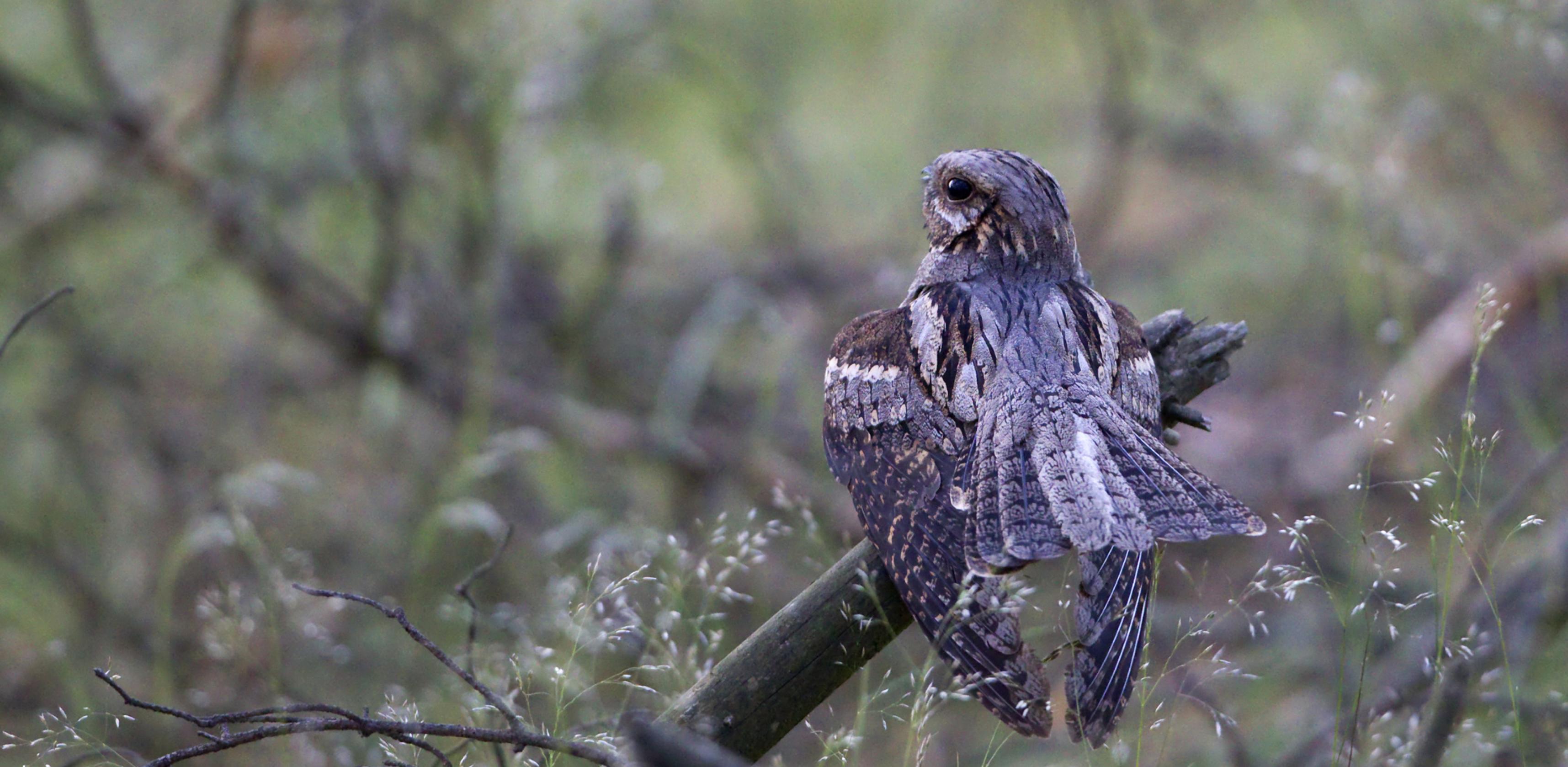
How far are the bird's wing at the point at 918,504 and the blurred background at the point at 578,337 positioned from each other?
99 cm

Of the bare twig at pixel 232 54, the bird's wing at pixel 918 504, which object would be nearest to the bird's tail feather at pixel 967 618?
the bird's wing at pixel 918 504

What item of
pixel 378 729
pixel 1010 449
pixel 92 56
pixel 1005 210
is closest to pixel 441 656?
pixel 378 729

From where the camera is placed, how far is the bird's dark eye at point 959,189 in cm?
279

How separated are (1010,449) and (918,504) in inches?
8.6

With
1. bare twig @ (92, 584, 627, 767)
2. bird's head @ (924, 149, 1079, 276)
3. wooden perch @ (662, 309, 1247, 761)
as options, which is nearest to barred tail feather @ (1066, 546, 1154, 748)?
wooden perch @ (662, 309, 1247, 761)

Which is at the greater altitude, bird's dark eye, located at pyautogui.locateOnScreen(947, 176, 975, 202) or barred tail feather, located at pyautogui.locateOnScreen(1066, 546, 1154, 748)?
bird's dark eye, located at pyautogui.locateOnScreen(947, 176, 975, 202)

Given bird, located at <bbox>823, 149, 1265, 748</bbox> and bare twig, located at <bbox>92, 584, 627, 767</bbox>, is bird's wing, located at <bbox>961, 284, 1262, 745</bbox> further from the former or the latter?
bare twig, located at <bbox>92, 584, 627, 767</bbox>

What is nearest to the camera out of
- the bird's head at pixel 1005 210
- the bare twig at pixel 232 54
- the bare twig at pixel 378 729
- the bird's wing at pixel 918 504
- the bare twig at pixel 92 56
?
the bare twig at pixel 378 729

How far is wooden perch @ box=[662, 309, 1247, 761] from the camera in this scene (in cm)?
177

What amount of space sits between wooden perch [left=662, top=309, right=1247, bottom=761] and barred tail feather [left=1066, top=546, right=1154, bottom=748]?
347 mm

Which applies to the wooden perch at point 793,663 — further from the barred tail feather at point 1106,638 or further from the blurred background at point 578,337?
the blurred background at point 578,337

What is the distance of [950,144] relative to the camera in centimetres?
730

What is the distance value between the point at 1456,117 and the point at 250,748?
6.67 m

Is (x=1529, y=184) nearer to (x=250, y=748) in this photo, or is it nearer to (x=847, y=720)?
(x=847, y=720)
